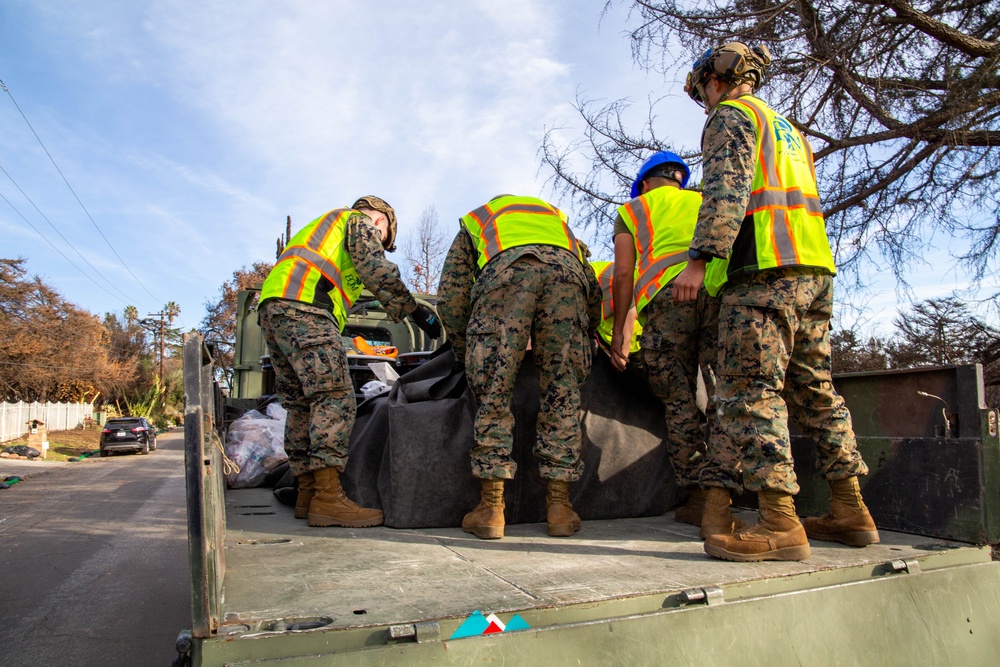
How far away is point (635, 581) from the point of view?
193 centimetres

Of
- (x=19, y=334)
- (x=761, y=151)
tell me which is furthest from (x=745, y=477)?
(x=19, y=334)

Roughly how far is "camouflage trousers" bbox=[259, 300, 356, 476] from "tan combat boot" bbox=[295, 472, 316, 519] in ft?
0.15

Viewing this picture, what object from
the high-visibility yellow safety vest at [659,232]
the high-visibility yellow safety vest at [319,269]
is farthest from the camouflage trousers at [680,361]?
the high-visibility yellow safety vest at [319,269]

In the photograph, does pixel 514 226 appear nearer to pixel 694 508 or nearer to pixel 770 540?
pixel 694 508

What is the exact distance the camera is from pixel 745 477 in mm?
2436

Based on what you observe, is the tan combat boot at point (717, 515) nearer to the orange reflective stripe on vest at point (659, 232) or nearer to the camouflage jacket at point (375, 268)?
the orange reflective stripe on vest at point (659, 232)

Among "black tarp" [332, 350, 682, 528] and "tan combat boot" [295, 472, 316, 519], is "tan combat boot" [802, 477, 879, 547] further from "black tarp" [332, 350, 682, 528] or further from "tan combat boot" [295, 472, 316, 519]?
"tan combat boot" [295, 472, 316, 519]

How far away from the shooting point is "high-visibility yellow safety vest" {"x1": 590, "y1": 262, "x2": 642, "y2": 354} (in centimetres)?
381

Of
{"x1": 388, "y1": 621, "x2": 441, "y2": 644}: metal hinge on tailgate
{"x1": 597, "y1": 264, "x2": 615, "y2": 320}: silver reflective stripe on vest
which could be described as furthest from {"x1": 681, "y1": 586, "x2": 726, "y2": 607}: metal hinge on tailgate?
{"x1": 597, "y1": 264, "x2": 615, "y2": 320}: silver reflective stripe on vest

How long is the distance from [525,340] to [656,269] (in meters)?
0.76

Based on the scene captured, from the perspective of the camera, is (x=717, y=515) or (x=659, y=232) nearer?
(x=717, y=515)

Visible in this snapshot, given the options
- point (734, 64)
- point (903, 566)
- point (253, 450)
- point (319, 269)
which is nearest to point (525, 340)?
point (319, 269)

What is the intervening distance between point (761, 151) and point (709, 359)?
966mm

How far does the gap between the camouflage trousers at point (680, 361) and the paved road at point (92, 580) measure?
2.80 meters
